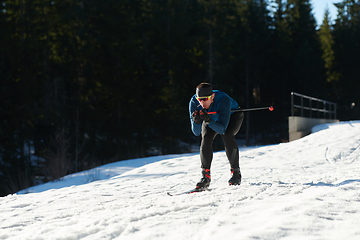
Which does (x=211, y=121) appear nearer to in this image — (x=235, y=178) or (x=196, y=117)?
(x=196, y=117)

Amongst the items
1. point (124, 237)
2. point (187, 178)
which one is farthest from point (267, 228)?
point (187, 178)

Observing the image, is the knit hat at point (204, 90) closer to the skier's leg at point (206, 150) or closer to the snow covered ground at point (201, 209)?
the skier's leg at point (206, 150)

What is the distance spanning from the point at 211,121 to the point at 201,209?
4.56ft

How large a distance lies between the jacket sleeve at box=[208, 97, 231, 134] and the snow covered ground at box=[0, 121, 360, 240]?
89 centimetres

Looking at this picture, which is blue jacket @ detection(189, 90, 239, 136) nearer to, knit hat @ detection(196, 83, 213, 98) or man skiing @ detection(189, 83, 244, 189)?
man skiing @ detection(189, 83, 244, 189)

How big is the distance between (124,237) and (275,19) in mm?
40601

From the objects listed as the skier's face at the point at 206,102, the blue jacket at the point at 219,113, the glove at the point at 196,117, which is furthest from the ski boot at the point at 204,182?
the skier's face at the point at 206,102

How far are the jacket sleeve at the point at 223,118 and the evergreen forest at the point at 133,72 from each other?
9290mm

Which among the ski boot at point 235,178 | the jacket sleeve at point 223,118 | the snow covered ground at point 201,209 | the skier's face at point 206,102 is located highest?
the skier's face at point 206,102

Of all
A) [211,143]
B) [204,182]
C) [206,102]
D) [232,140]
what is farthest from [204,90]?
[204,182]

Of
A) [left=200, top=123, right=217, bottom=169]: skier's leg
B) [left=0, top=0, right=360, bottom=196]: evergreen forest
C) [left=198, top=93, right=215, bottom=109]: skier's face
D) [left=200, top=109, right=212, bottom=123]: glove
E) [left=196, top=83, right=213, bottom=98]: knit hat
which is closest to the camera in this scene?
[left=200, top=109, right=212, bottom=123]: glove

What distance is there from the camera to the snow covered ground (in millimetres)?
3047

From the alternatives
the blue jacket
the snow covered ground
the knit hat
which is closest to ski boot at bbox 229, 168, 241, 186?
the snow covered ground

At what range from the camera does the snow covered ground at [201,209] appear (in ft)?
10.00
